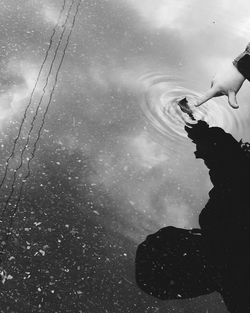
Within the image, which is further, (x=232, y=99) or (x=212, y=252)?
(x=232, y=99)

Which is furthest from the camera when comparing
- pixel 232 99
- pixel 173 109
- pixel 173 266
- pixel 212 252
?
pixel 173 109

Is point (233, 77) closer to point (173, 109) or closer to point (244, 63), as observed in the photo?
Answer: point (244, 63)

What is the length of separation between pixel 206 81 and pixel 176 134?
51.6 inches

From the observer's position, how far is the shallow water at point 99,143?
123 inches

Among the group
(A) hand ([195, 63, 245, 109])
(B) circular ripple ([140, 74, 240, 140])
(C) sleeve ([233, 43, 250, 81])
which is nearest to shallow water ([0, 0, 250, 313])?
(B) circular ripple ([140, 74, 240, 140])

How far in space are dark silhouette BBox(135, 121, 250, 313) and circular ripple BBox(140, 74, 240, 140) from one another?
64 centimetres

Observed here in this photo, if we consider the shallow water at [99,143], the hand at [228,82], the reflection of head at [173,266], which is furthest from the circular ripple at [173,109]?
the reflection of head at [173,266]

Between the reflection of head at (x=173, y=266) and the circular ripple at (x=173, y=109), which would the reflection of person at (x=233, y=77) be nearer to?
the circular ripple at (x=173, y=109)

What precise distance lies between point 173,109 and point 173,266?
83.9 inches

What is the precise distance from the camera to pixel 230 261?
3553mm

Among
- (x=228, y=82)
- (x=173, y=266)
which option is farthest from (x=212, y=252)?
(x=228, y=82)

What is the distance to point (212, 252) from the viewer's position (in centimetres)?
358

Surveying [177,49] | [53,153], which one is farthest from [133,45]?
[53,153]

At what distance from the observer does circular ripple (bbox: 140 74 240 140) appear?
470 cm
